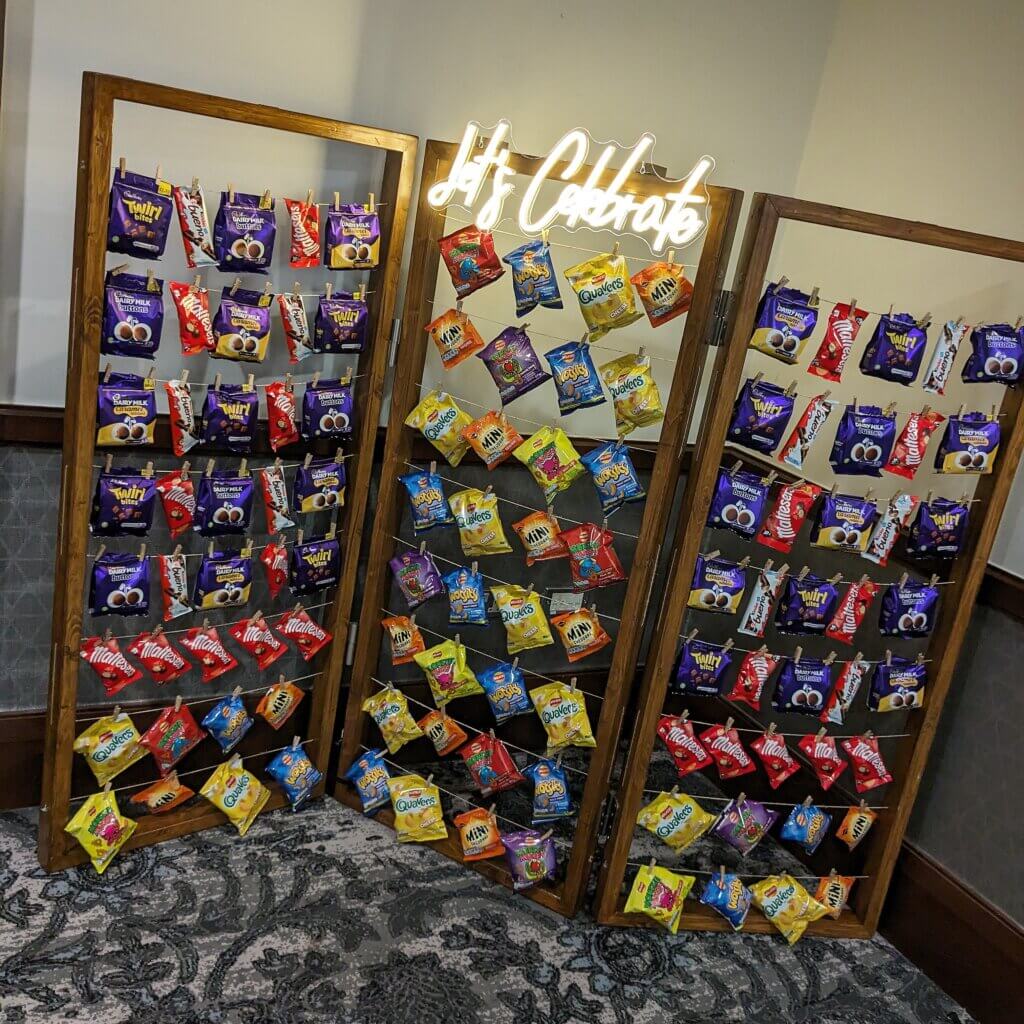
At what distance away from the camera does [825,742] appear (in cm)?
291

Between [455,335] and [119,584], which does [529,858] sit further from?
[455,335]

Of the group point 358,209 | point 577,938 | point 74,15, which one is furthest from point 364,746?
point 74,15

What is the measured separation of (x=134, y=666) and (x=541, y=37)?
2.06 m

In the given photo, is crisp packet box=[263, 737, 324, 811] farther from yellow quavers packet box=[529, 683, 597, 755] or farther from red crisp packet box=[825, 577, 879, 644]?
red crisp packet box=[825, 577, 879, 644]

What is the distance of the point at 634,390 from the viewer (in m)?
2.65

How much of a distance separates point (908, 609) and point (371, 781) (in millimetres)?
1556

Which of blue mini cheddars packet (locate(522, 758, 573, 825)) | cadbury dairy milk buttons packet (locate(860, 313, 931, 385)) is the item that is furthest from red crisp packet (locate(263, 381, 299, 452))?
cadbury dairy milk buttons packet (locate(860, 313, 931, 385))

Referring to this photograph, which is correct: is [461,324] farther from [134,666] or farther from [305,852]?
[305,852]

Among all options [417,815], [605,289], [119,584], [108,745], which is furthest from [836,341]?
[108,745]

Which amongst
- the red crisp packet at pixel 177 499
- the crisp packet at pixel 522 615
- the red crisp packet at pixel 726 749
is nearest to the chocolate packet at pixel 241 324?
the red crisp packet at pixel 177 499

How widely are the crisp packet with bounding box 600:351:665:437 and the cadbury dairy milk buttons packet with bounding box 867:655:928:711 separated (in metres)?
0.91

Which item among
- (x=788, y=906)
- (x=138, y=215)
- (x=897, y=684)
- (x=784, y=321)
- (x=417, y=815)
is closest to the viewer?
(x=138, y=215)

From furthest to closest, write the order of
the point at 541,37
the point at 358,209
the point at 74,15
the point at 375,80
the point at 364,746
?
the point at 364,746 < the point at 541,37 < the point at 375,80 < the point at 358,209 < the point at 74,15

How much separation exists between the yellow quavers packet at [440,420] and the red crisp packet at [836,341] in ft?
2.99
